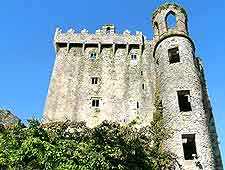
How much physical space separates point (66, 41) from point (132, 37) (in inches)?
246

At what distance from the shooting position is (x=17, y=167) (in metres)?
19.5

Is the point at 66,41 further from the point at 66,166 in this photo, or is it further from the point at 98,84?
the point at 66,166

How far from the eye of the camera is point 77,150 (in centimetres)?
2070

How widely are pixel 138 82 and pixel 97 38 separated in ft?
20.8

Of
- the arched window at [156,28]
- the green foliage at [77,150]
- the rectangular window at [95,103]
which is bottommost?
the green foliage at [77,150]

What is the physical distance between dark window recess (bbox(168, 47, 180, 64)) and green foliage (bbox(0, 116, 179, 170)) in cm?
839

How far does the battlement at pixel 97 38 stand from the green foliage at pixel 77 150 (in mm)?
12343

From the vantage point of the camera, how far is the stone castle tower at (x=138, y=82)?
2591 centimetres

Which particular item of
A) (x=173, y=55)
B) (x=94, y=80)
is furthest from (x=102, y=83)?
(x=173, y=55)

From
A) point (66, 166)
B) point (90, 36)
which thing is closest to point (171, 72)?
point (90, 36)

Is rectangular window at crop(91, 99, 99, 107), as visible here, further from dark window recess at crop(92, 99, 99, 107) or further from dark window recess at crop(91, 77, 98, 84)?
dark window recess at crop(91, 77, 98, 84)

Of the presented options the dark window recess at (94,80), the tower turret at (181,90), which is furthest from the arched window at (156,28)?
the dark window recess at (94,80)

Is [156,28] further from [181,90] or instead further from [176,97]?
[176,97]

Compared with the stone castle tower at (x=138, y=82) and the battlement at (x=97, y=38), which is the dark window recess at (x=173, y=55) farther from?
the battlement at (x=97, y=38)
